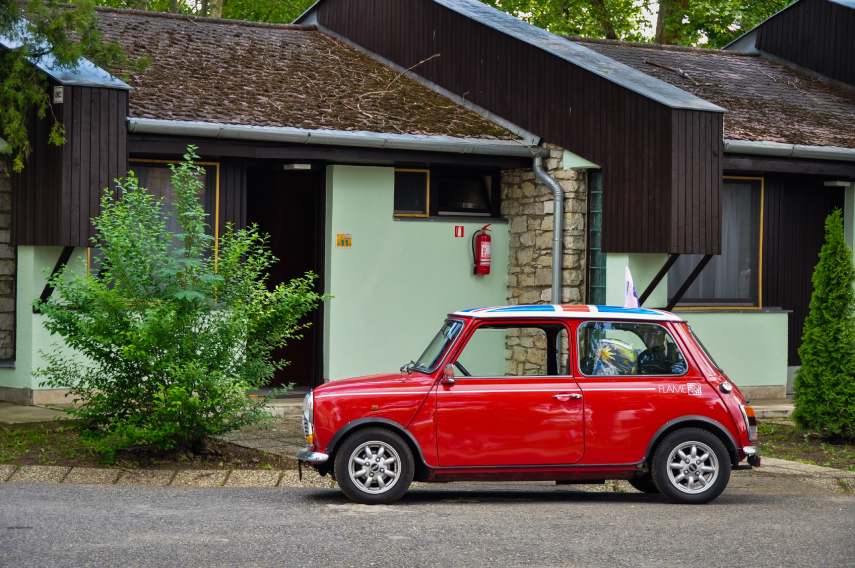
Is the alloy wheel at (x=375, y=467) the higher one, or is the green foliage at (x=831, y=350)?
the green foliage at (x=831, y=350)

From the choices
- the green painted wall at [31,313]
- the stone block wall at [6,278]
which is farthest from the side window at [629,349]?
the stone block wall at [6,278]

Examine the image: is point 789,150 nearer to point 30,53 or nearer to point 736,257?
point 736,257

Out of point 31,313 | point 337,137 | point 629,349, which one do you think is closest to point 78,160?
point 31,313

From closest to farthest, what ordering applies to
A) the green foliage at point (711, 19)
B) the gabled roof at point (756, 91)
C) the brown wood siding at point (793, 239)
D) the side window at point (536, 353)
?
the side window at point (536, 353) → the gabled roof at point (756, 91) → the brown wood siding at point (793, 239) → the green foliage at point (711, 19)

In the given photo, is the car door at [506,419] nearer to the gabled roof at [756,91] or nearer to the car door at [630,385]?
the car door at [630,385]

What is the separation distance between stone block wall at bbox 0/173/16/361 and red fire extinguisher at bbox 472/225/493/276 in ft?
18.3

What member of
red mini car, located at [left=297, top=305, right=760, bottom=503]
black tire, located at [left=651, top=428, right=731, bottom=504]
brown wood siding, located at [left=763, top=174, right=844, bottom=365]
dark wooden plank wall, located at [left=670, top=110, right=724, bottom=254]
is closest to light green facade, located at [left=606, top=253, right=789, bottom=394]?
A: brown wood siding, located at [left=763, top=174, right=844, bottom=365]

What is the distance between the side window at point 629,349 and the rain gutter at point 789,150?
5.91 m

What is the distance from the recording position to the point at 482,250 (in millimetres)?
17016

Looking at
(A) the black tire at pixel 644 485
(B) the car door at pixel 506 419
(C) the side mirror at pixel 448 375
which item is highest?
(C) the side mirror at pixel 448 375

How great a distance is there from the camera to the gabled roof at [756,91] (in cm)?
1683

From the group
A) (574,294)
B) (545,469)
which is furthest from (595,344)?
(574,294)

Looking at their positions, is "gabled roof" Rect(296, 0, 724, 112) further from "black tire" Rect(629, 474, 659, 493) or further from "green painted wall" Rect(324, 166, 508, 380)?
"black tire" Rect(629, 474, 659, 493)

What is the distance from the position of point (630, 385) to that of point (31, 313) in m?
7.52
